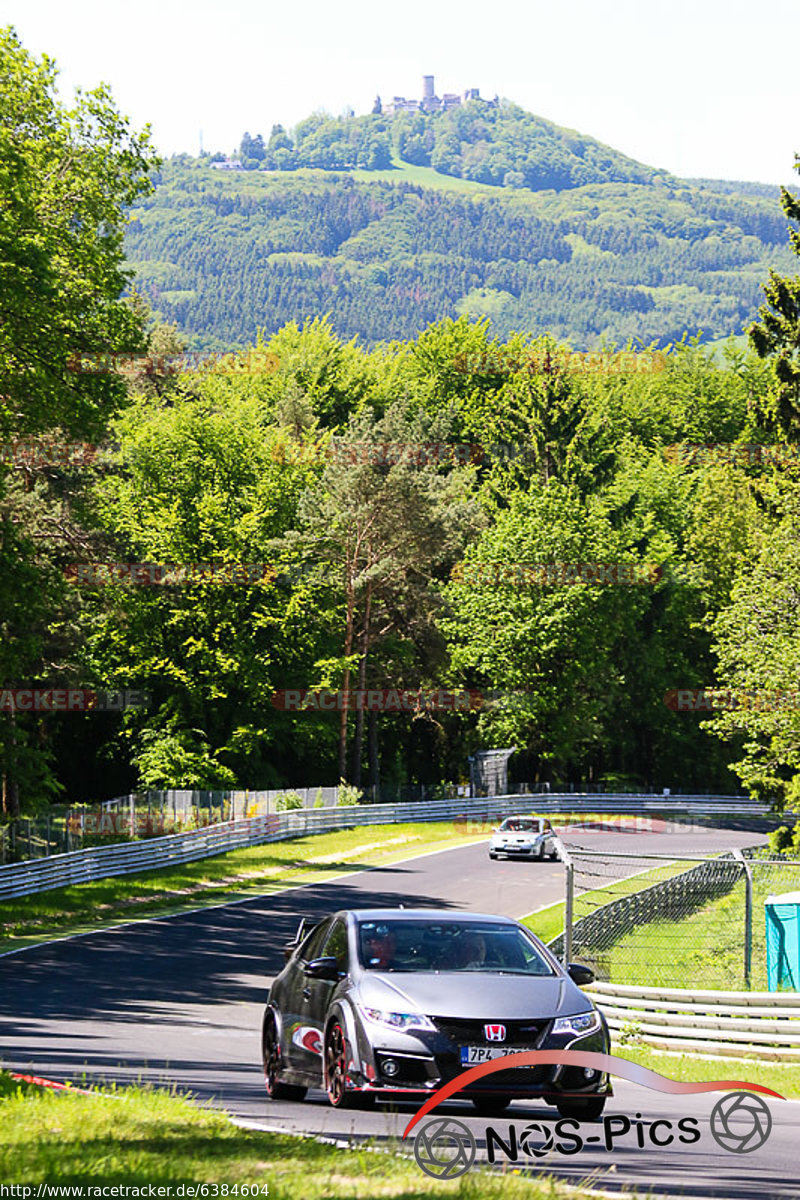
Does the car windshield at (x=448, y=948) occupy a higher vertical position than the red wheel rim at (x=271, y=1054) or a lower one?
higher

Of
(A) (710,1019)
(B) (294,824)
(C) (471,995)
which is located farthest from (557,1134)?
(B) (294,824)

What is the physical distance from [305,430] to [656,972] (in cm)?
6690

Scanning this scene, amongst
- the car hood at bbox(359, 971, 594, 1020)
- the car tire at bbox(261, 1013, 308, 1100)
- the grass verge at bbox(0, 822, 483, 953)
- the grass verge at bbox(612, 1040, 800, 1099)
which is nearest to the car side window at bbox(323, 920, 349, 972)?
the car hood at bbox(359, 971, 594, 1020)

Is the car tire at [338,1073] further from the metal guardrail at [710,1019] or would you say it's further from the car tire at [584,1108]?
the metal guardrail at [710,1019]

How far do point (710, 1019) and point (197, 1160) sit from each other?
10.7m

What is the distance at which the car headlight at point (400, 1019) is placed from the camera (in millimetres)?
9508

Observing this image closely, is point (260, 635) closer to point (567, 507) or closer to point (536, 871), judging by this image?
point (567, 507)

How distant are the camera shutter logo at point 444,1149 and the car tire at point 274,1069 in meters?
2.05

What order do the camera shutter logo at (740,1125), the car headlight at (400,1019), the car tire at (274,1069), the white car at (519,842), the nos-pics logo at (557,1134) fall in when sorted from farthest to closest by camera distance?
the white car at (519,842) → the car tire at (274,1069) → the camera shutter logo at (740,1125) → the car headlight at (400,1019) → the nos-pics logo at (557,1134)

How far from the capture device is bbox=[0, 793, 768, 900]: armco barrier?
37.0 meters

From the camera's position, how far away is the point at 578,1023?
31.9 feet

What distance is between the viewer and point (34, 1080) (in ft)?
39.1

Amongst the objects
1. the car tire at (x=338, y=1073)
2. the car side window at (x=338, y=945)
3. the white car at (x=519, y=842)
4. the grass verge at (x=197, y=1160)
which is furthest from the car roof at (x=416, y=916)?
the white car at (x=519, y=842)

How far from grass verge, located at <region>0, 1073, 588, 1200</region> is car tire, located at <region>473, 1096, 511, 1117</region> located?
4.22 ft
